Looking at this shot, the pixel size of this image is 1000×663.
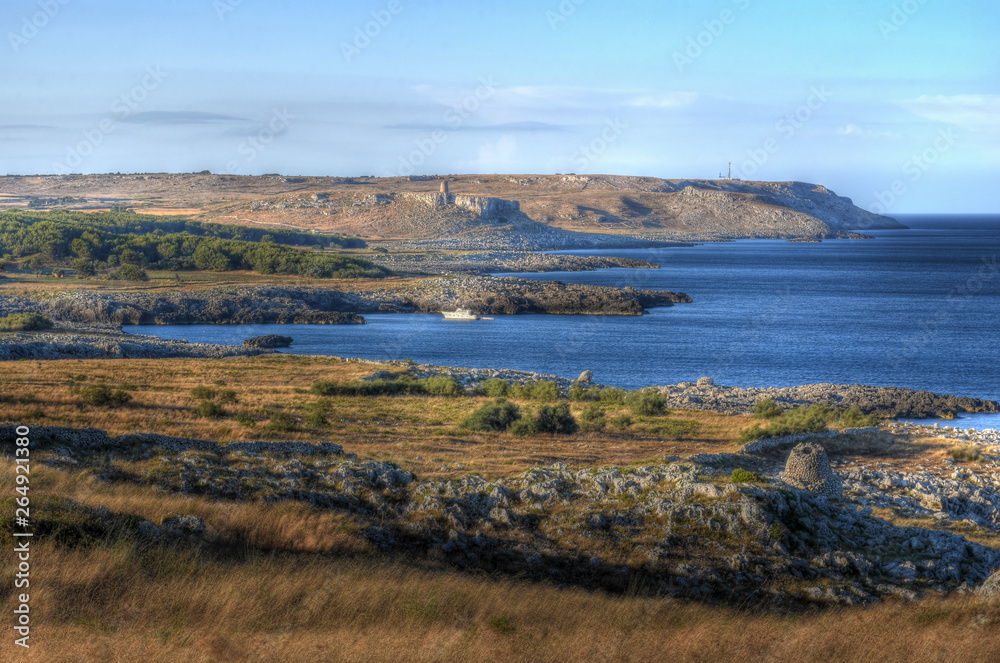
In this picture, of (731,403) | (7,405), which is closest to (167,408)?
(7,405)

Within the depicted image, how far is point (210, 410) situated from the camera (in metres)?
21.5

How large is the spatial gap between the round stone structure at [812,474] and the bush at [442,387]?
18.6 metres

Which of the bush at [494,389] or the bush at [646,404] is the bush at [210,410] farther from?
the bush at [646,404]

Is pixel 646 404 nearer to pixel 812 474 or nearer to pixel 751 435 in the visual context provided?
pixel 751 435

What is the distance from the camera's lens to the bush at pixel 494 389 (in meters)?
32.6

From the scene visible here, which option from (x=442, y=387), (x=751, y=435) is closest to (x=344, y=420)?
(x=442, y=387)

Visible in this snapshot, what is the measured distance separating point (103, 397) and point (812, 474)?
702 inches

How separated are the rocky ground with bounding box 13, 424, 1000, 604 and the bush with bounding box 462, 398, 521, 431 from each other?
30.8ft

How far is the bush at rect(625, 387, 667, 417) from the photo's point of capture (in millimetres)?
29094

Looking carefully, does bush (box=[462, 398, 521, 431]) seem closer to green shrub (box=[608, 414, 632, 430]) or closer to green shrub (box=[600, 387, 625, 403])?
green shrub (box=[608, 414, 632, 430])

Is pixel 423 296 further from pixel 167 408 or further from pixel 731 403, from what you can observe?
pixel 167 408

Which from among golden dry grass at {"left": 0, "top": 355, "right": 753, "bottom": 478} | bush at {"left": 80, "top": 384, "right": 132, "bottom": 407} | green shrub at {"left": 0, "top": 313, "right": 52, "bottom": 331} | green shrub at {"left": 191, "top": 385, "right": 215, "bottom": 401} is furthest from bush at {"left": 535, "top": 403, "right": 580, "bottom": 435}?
green shrub at {"left": 0, "top": 313, "right": 52, "bottom": 331}

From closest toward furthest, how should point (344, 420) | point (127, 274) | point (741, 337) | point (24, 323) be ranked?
1. point (344, 420)
2. point (24, 323)
3. point (741, 337)
4. point (127, 274)

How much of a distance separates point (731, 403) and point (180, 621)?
97.0 feet
